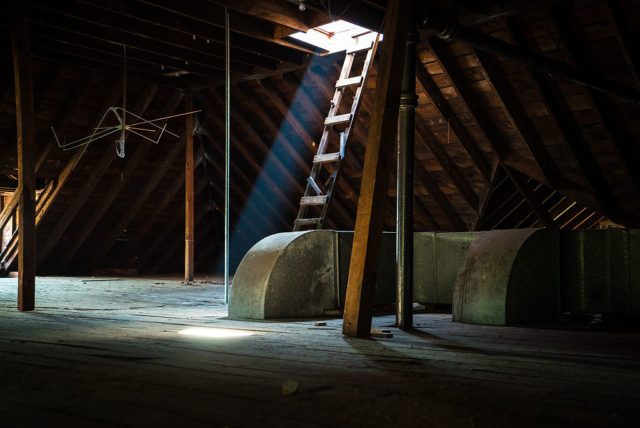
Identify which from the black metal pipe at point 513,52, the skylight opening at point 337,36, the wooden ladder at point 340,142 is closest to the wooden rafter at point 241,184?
the skylight opening at point 337,36

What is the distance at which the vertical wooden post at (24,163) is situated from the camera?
529cm

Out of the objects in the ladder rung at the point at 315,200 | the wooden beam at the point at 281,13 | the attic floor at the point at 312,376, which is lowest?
the attic floor at the point at 312,376

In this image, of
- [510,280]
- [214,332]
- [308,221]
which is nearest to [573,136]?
[308,221]

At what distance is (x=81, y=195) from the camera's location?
10.5 metres

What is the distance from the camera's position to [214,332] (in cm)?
391

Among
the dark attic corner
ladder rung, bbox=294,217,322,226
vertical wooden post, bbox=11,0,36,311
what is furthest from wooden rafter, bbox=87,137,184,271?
vertical wooden post, bbox=11,0,36,311

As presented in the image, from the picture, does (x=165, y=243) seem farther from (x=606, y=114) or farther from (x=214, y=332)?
(x=214, y=332)

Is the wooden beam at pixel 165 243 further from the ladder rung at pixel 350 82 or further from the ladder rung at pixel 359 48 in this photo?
the ladder rung at pixel 359 48

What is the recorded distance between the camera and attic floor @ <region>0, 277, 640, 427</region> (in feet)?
6.05

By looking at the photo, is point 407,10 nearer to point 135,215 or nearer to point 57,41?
point 57,41

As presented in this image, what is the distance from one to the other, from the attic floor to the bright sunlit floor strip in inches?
3.4

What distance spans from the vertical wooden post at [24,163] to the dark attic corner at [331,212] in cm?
2

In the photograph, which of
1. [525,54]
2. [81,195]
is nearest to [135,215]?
[81,195]

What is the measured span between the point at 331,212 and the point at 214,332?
7522mm
